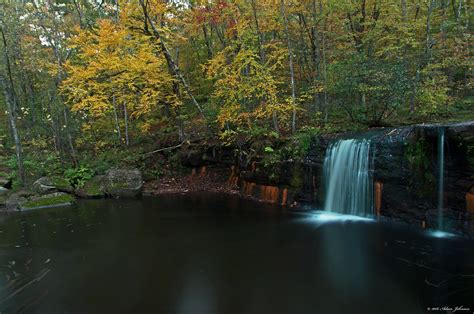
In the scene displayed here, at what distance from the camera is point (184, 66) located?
704 inches

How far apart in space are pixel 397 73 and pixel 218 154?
24.1 feet

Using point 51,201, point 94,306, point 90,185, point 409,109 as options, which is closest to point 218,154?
point 90,185

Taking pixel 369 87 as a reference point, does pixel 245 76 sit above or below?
above

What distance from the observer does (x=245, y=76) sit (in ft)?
39.4

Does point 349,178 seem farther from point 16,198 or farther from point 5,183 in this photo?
point 5,183

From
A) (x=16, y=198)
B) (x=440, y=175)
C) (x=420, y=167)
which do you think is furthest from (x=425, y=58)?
(x=16, y=198)

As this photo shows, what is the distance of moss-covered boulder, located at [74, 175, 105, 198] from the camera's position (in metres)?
12.5

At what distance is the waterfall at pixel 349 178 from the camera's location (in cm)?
853

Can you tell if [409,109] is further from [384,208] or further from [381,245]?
[381,245]

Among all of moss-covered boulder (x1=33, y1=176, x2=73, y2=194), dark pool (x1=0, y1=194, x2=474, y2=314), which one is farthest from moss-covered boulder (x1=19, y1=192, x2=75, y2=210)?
dark pool (x1=0, y1=194, x2=474, y2=314)

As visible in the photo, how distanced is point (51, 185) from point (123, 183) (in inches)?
107

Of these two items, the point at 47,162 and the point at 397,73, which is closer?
the point at 397,73

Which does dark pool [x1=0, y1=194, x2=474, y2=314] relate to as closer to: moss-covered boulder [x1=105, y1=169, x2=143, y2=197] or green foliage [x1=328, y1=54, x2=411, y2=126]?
moss-covered boulder [x1=105, y1=169, x2=143, y2=197]

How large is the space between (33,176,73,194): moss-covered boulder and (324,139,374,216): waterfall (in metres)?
10.0
